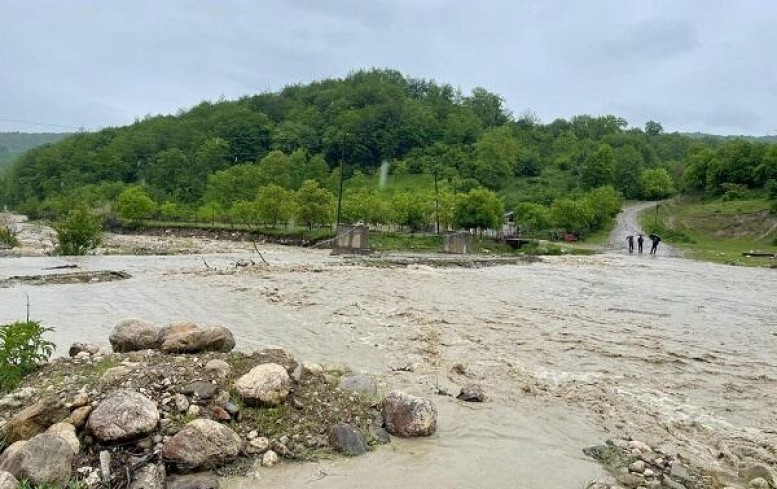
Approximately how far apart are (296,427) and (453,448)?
2.31 meters

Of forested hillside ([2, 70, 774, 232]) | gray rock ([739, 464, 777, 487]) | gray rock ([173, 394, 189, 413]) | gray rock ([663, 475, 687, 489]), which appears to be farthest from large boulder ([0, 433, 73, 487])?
forested hillside ([2, 70, 774, 232])

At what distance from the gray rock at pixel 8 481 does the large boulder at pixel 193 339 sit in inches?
162

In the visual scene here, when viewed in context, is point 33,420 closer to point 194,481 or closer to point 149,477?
point 149,477

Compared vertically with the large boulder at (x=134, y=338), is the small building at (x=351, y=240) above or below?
above

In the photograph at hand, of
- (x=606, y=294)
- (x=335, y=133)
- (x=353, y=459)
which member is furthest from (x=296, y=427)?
(x=335, y=133)

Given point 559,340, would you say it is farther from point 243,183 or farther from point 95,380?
point 243,183

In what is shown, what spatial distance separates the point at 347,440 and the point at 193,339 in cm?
389

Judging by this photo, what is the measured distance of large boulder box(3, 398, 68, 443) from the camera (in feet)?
24.1

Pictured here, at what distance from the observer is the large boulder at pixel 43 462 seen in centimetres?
631

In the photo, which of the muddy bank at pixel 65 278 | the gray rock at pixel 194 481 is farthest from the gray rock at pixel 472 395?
the muddy bank at pixel 65 278

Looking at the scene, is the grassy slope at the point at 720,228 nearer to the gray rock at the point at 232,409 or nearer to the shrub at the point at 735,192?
the shrub at the point at 735,192

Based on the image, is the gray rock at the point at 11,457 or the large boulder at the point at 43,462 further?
the gray rock at the point at 11,457

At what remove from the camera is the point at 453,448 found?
852 cm

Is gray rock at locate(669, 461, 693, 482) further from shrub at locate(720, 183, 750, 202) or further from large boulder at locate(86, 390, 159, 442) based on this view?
shrub at locate(720, 183, 750, 202)
